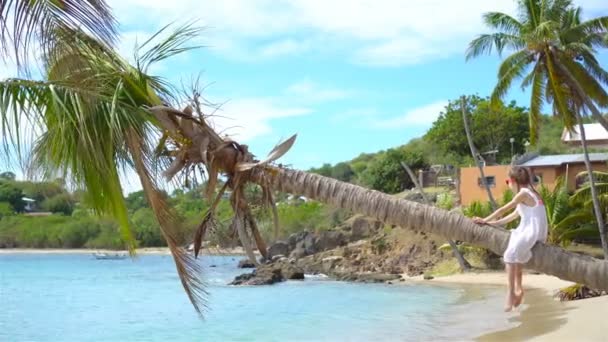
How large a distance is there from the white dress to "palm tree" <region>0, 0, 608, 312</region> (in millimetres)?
82

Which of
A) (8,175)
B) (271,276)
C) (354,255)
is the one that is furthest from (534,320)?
(354,255)

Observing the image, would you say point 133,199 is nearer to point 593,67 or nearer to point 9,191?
point 9,191

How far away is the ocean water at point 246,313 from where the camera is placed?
21.4m

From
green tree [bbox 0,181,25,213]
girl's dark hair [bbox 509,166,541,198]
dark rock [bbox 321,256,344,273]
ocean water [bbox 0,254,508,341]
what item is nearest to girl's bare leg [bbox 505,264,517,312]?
girl's dark hair [bbox 509,166,541,198]

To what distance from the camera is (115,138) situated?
5992mm

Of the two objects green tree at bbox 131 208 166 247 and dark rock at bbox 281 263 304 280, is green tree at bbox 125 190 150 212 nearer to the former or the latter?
green tree at bbox 131 208 166 247

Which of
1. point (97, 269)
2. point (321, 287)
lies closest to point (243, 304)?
point (321, 287)

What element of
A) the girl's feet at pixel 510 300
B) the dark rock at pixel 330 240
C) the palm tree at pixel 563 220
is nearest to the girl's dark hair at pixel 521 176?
the girl's feet at pixel 510 300

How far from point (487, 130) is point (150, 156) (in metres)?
49.6

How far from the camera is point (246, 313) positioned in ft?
91.6

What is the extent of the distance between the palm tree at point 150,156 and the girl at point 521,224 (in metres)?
0.10

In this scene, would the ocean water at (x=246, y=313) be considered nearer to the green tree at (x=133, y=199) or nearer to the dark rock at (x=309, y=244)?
the green tree at (x=133, y=199)

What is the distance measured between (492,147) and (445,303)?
97.3ft

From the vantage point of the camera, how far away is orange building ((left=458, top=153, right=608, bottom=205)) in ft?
121
